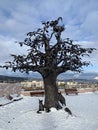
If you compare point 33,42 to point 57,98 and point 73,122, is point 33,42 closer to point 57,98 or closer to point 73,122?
point 57,98

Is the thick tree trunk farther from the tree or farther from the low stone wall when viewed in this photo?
the low stone wall

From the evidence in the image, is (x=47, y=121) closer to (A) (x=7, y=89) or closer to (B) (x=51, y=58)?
(B) (x=51, y=58)

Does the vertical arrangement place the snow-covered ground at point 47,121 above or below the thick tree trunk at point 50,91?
below

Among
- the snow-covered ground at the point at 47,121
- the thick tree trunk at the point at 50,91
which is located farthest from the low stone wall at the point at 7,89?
the snow-covered ground at the point at 47,121

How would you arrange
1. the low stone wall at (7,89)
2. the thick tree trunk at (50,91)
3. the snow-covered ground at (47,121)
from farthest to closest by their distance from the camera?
the low stone wall at (7,89)
the thick tree trunk at (50,91)
the snow-covered ground at (47,121)

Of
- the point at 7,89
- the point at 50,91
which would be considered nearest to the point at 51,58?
the point at 50,91

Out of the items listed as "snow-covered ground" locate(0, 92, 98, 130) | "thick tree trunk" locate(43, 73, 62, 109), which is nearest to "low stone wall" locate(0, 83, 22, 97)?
"thick tree trunk" locate(43, 73, 62, 109)

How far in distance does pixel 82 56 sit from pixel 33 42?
330 centimetres

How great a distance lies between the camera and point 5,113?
2158 cm

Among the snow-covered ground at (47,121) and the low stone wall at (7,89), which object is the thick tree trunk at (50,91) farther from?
the low stone wall at (7,89)

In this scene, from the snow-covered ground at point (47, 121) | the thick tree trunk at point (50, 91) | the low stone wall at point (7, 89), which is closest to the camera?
the snow-covered ground at point (47, 121)

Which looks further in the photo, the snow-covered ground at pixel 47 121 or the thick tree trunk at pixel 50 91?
the thick tree trunk at pixel 50 91

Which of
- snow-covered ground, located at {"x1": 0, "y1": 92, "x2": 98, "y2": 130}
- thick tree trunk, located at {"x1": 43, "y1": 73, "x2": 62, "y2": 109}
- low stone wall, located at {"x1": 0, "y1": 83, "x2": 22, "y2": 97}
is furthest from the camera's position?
low stone wall, located at {"x1": 0, "y1": 83, "x2": 22, "y2": 97}

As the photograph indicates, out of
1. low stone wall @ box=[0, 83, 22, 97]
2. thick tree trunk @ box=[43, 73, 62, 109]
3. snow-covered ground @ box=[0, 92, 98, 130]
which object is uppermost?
low stone wall @ box=[0, 83, 22, 97]
